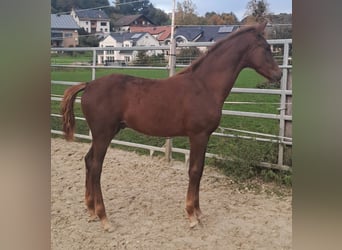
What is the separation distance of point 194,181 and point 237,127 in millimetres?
236

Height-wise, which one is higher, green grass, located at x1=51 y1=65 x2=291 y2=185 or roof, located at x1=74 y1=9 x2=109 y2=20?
roof, located at x1=74 y1=9 x2=109 y2=20

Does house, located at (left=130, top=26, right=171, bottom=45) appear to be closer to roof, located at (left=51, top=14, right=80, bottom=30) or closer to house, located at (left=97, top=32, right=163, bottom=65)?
house, located at (left=97, top=32, right=163, bottom=65)

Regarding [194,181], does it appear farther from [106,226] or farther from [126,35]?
[126,35]

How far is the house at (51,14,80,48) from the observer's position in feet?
4.39

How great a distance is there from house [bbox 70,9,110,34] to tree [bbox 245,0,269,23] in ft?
1.57

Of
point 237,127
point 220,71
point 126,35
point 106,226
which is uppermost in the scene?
point 126,35

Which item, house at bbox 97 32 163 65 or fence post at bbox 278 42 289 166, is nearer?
fence post at bbox 278 42 289 166

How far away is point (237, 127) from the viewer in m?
1.34

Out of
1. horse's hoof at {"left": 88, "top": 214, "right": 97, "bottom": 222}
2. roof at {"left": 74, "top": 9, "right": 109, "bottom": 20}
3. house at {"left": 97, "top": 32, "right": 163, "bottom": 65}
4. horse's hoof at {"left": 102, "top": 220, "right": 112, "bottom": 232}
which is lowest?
horse's hoof at {"left": 102, "top": 220, "right": 112, "bottom": 232}

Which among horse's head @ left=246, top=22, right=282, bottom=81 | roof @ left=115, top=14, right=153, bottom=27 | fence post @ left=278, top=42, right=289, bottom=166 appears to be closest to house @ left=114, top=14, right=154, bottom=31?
roof @ left=115, top=14, right=153, bottom=27

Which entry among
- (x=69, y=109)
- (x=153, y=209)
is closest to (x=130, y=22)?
(x=69, y=109)
